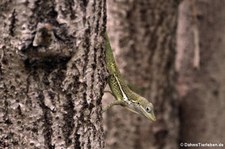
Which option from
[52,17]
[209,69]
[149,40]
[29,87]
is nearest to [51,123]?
[29,87]

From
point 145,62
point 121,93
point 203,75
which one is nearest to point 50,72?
point 121,93

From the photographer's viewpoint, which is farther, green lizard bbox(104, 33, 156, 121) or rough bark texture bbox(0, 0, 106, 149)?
green lizard bbox(104, 33, 156, 121)

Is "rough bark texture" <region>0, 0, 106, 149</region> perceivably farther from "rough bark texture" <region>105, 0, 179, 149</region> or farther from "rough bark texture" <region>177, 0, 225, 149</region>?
"rough bark texture" <region>177, 0, 225, 149</region>

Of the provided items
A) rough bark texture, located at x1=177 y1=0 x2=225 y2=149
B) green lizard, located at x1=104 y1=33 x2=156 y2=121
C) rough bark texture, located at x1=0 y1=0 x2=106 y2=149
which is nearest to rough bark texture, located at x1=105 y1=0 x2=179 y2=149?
rough bark texture, located at x1=177 y1=0 x2=225 y2=149

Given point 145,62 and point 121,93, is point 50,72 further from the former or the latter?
point 145,62

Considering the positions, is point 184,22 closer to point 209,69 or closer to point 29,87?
point 209,69

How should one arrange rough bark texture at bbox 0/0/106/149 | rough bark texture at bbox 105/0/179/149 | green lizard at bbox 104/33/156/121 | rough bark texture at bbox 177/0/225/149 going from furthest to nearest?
rough bark texture at bbox 177/0/225/149 < rough bark texture at bbox 105/0/179/149 < green lizard at bbox 104/33/156/121 < rough bark texture at bbox 0/0/106/149

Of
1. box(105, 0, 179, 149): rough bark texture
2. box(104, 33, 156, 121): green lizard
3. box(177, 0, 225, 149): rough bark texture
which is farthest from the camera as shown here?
box(177, 0, 225, 149): rough bark texture
